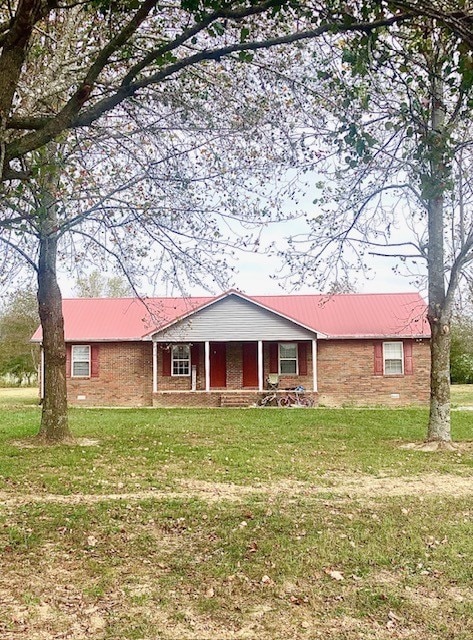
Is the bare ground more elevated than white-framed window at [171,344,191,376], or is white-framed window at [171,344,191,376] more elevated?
white-framed window at [171,344,191,376]

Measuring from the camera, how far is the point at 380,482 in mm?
8625

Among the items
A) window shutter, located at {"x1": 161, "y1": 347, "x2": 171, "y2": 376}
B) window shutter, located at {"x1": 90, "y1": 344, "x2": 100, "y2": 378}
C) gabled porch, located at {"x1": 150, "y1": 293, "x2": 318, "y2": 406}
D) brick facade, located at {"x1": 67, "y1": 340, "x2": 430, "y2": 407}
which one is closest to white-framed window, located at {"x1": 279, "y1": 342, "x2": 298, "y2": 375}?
gabled porch, located at {"x1": 150, "y1": 293, "x2": 318, "y2": 406}

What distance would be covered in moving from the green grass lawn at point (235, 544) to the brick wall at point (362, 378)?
13151 mm

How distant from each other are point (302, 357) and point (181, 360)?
4.95 meters

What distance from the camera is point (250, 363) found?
26.1 metres

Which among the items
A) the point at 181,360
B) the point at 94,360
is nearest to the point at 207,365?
the point at 181,360

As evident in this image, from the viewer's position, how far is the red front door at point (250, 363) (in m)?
26.0

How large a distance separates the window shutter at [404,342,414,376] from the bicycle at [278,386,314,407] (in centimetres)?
397

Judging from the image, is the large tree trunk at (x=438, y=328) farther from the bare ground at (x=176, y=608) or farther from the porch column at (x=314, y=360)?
the porch column at (x=314, y=360)

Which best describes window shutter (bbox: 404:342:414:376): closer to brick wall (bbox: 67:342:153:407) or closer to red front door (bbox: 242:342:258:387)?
red front door (bbox: 242:342:258:387)

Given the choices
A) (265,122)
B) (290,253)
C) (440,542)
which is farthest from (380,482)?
(265,122)

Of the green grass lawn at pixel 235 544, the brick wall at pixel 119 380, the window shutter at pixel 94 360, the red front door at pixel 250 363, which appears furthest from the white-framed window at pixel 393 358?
the green grass lawn at pixel 235 544

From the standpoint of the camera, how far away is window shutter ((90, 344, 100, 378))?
2539 cm

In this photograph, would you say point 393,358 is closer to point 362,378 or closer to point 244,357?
point 362,378
